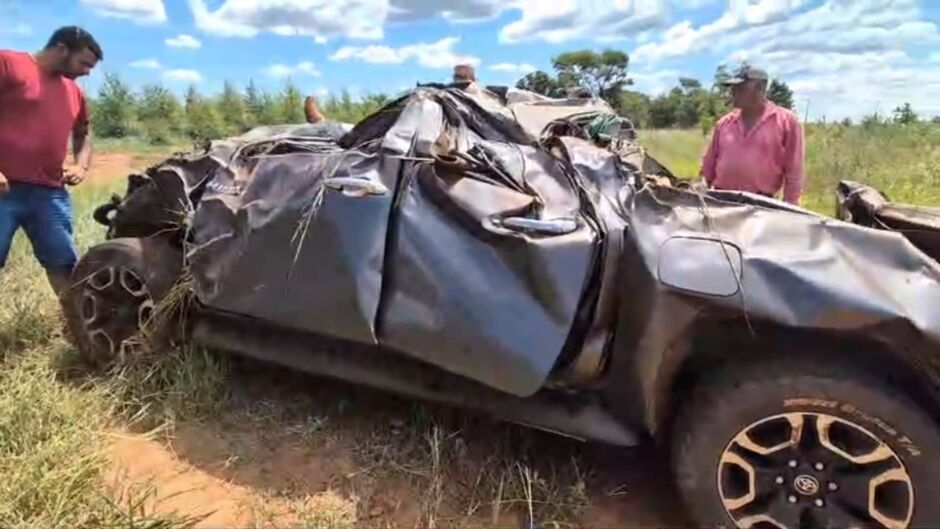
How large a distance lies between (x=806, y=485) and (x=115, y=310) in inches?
121

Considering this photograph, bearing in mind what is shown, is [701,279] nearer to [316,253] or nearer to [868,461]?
[868,461]

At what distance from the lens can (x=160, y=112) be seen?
2122cm

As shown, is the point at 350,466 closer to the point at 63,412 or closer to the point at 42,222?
the point at 63,412

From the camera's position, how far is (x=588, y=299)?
2607mm

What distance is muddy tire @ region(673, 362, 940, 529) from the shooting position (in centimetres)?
225

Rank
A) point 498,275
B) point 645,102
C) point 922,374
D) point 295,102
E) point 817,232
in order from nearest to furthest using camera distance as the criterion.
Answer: point 922,374, point 817,232, point 498,275, point 645,102, point 295,102

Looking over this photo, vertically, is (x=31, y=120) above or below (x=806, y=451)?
above

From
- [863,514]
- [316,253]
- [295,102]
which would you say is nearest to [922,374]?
[863,514]

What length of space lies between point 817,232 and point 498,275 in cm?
104

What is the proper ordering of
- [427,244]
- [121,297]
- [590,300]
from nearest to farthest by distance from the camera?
[590,300] < [427,244] < [121,297]

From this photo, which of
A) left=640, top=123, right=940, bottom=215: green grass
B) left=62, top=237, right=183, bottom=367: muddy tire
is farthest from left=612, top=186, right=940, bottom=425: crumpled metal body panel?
left=640, top=123, right=940, bottom=215: green grass

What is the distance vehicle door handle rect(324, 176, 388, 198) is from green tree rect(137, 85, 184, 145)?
64.1 feet

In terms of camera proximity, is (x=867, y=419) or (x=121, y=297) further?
(x=121, y=297)

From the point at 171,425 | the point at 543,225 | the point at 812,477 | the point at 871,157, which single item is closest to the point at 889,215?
the point at 812,477
